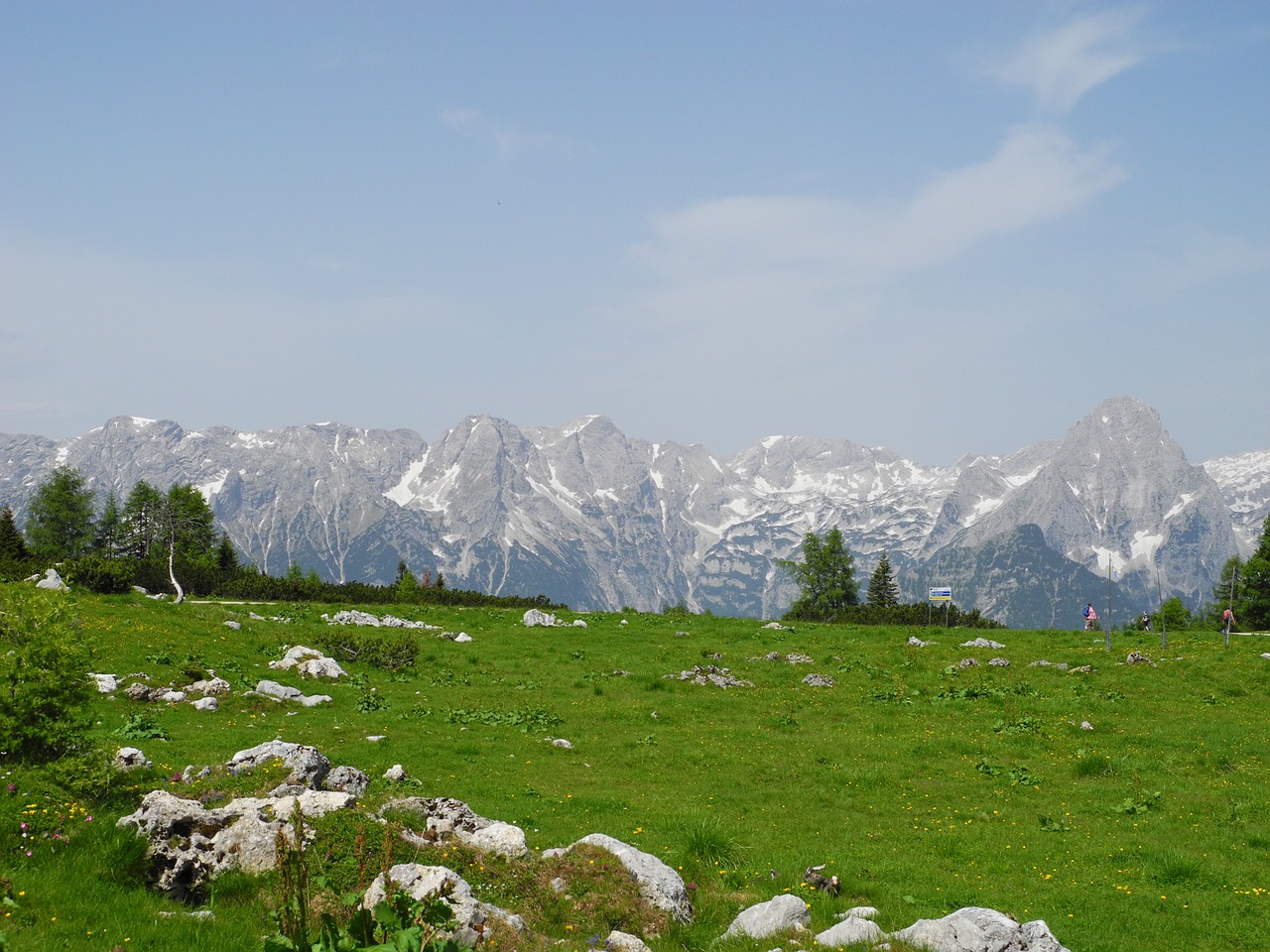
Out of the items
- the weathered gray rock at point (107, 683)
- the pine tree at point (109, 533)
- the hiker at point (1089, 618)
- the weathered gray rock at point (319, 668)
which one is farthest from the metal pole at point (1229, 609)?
the pine tree at point (109, 533)

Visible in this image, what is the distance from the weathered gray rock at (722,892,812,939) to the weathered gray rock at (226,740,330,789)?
9.30 meters

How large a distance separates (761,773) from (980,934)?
1432 cm

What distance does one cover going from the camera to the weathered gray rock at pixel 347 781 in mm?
17453

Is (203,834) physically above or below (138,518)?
below

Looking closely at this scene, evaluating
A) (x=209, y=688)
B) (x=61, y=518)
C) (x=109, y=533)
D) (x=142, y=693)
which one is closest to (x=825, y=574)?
(x=209, y=688)

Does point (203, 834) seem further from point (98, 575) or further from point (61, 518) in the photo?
point (61, 518)

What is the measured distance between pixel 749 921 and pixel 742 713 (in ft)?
70.9

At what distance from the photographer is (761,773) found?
2667 cm

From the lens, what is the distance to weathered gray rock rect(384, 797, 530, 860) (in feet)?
49.5

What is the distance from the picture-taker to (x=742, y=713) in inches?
1378

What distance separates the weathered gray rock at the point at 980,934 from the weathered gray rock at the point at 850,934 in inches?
15.0

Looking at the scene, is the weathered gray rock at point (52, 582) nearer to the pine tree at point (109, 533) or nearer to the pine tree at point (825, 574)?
the pine tree at point (109, 533)

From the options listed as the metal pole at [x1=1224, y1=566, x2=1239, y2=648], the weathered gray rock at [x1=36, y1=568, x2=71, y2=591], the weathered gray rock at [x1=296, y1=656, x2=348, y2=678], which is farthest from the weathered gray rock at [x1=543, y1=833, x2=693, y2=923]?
the metal pole at [x1=1224, y1=566, x2=1239, y2=648]

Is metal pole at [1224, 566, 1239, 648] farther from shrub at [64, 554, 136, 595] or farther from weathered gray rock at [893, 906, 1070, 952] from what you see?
shrub at [64, 554, 136, 595]
